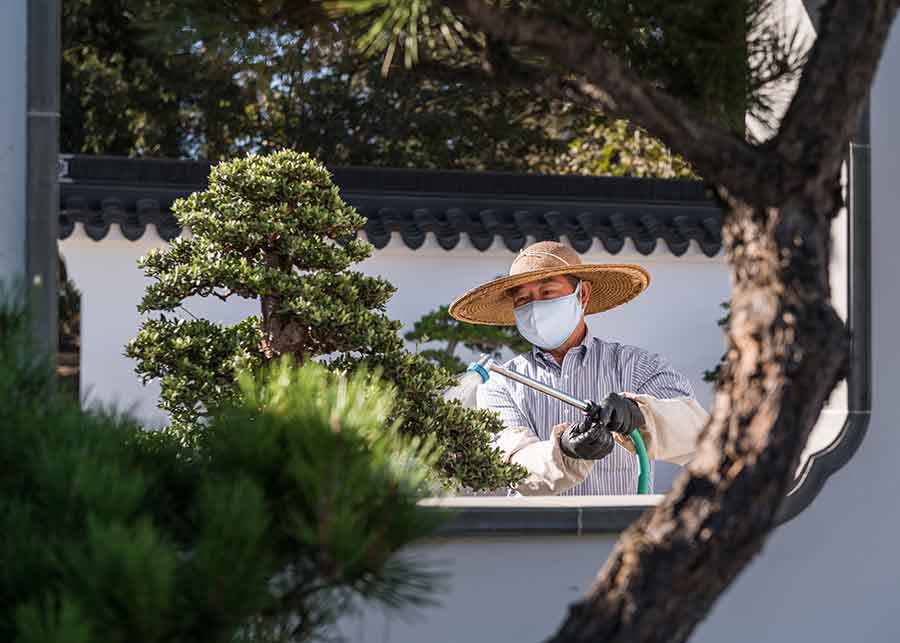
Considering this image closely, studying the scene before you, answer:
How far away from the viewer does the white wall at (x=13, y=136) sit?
2059 mm

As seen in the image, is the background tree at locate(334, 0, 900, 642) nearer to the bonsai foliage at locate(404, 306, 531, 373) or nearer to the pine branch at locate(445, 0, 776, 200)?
the pine branch at locate(445, 0, 776, 200)

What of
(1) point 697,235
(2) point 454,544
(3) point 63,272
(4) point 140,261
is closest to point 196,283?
(4) point 140,261

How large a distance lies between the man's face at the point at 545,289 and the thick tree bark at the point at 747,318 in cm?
215

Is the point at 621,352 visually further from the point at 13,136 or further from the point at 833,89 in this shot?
the point at 833,89

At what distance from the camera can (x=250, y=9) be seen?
1475mm

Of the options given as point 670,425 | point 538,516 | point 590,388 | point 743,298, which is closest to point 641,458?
point 670,425

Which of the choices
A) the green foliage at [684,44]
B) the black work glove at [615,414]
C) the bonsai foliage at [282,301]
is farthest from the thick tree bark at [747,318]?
the black work glove at [615,414]

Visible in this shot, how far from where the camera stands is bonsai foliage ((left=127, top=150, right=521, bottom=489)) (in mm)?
2660

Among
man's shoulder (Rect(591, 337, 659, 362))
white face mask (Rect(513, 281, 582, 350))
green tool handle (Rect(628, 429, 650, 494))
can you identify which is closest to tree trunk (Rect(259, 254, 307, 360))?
green tool handle (Rect(628, 429, 650, 494))

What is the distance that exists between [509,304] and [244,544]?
2.60 m

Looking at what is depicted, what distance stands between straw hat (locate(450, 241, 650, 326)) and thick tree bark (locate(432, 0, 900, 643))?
2075mm

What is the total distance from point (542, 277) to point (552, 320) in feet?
0.39

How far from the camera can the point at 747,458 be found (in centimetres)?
134

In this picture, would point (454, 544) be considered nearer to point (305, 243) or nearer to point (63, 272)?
point (305, 243)
